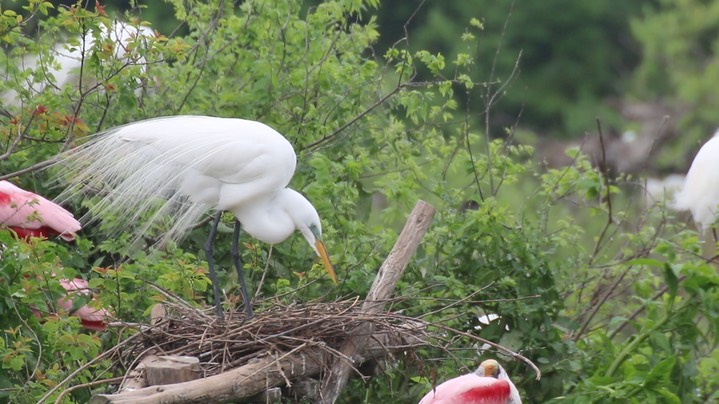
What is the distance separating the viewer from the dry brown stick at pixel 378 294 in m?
4.91

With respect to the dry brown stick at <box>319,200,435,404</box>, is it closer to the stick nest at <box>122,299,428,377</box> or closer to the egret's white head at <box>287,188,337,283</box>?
the stick nest at <box>122,299,428,377</box>

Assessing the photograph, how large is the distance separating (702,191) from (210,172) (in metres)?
3.52

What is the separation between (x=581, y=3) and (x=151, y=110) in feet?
106

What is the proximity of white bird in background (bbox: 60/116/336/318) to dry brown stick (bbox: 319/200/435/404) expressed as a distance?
0.37 metres

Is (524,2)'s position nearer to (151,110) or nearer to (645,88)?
(645,88)

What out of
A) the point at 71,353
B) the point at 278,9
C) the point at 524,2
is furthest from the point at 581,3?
the point at 71,353

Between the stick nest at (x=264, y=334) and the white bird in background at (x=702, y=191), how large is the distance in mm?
3106

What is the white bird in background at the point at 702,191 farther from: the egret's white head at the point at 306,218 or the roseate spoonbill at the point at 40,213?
the roseate spoonbill at the point at 40,213

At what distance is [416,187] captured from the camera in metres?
7.02

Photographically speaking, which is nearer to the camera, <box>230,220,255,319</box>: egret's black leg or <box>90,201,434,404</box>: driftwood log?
<box>90,201,434,404</box>: driftwood log

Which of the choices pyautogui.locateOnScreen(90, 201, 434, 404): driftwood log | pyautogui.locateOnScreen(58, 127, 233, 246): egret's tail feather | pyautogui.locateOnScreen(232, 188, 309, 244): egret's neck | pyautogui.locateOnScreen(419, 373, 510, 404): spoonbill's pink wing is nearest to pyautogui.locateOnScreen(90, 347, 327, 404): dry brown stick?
pyautogui.locateOnScreen(90, 201, 434, 404): driftwood log

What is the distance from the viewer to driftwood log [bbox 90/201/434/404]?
443 centimetres

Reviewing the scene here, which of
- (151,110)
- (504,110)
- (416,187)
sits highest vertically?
(151,110)

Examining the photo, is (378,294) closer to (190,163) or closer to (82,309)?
(190,163)
